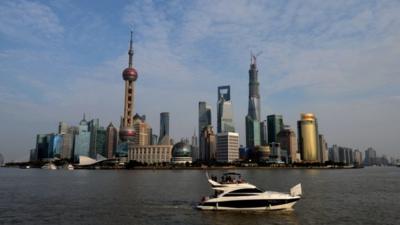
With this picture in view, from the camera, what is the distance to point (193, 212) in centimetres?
5103

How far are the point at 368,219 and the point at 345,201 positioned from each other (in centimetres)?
1784

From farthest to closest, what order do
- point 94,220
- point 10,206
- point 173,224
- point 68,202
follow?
point 68,202, point 10,206, point 94,220, point 173,224

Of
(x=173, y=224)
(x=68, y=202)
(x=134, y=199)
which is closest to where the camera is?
(x=173, y=224)

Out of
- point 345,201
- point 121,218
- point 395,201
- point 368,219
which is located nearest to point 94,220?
point 121,218

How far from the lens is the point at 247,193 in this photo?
5088cm

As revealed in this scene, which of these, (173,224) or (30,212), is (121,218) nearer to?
(173,224)

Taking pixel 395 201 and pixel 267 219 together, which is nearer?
pixel 267 219

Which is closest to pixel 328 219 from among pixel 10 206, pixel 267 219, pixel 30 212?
pixel 267 219

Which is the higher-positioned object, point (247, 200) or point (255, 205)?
point (247, 200)

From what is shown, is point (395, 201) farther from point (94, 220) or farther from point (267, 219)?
point (94, 220)

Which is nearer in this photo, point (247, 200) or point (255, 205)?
point (247, 200)

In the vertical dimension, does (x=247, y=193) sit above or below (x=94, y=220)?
above

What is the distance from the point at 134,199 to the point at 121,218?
19.9 meters

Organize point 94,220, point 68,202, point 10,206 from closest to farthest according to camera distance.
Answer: point 94,220, point 10,206, point 68,202
